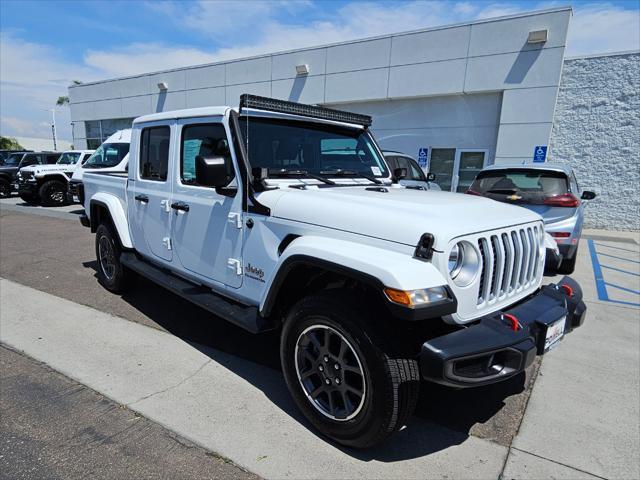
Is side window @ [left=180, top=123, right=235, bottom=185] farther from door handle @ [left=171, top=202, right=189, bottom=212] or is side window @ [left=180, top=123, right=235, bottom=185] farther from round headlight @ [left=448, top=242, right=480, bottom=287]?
round headlight @ [left=448, top=242, right=480, bottom=287]

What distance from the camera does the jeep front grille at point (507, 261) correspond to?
2270 mm

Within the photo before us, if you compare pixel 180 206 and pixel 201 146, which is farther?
pixel 180 206

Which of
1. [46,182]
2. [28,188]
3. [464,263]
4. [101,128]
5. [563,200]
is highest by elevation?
[101,128]

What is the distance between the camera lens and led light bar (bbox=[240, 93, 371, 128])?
9.67 ft

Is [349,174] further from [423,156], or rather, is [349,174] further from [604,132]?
[604,132]

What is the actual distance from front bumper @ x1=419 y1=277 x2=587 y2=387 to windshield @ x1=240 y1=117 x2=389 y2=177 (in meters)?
1.79

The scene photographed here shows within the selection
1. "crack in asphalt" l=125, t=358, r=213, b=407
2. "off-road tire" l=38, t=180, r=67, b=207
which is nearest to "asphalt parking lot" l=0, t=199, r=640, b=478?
"crack in asphalt" l=125, t=358, r=213, b=407

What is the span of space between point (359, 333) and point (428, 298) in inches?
17.0

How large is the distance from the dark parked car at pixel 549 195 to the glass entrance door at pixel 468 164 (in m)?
6.15

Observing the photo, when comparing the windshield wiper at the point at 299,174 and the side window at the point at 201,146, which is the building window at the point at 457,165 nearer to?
the windshield wiper at the point at 299,174

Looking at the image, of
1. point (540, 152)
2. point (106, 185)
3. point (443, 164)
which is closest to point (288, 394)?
point (106, 185)

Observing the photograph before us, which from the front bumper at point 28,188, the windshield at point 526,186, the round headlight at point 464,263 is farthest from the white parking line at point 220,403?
the front bumper at point 28,188

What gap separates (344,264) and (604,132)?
12.5 m

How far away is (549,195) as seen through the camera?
6.12m
